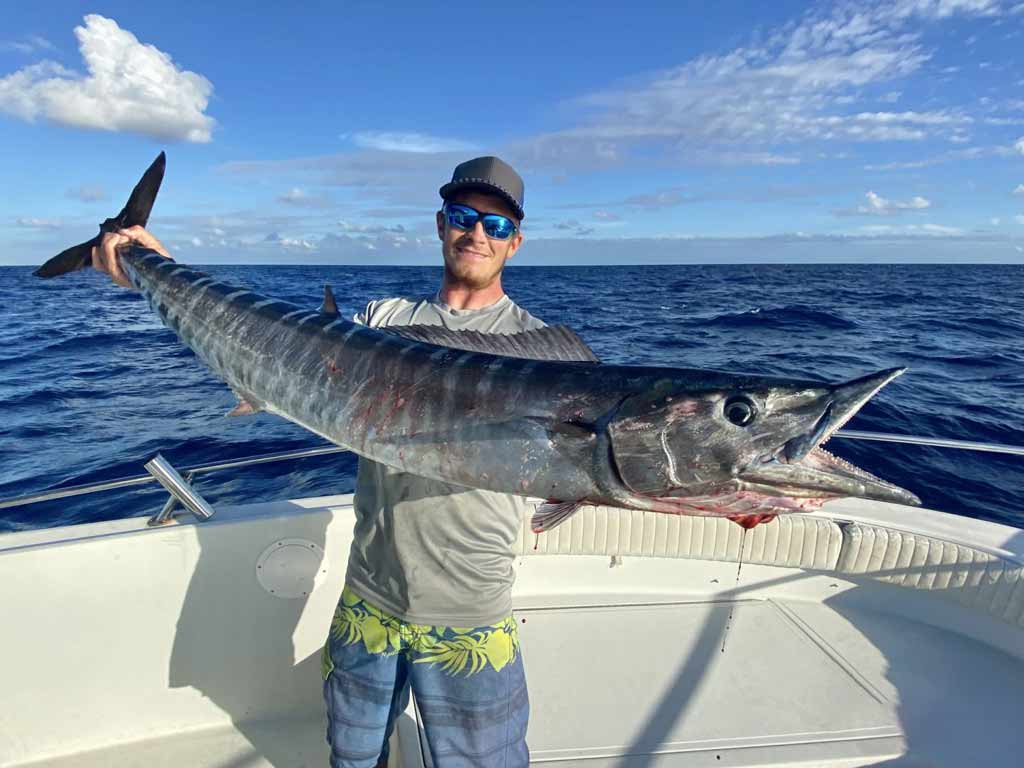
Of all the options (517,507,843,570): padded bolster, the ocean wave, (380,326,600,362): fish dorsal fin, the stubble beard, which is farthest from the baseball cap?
the ocean wave

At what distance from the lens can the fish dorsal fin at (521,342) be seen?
2605 mm

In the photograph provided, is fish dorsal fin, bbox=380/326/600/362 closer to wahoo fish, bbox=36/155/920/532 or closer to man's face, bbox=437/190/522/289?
wahoo fish, bbox=36/155/920/532

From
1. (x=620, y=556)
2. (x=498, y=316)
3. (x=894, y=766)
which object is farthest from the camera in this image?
(x=620, y=556)

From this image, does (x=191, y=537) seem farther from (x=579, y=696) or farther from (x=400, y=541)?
(x=579, y=696)

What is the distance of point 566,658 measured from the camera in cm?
414

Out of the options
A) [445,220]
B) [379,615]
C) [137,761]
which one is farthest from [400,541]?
[137,761]

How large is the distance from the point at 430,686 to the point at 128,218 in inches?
154

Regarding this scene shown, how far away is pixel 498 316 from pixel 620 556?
2.49 meters

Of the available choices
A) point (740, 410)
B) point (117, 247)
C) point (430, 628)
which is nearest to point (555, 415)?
point (740, 410)

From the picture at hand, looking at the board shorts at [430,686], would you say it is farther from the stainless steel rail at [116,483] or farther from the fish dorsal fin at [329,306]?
the fish dorsal fin at [329,306]

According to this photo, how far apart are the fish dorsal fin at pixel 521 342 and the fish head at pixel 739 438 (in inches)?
20.2

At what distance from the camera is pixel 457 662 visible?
2.61m

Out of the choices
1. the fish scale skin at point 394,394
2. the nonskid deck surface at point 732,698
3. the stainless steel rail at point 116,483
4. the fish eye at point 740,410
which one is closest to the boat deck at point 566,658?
the nonskid deck surface at point 732,698

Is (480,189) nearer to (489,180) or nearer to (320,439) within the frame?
(489,180)
